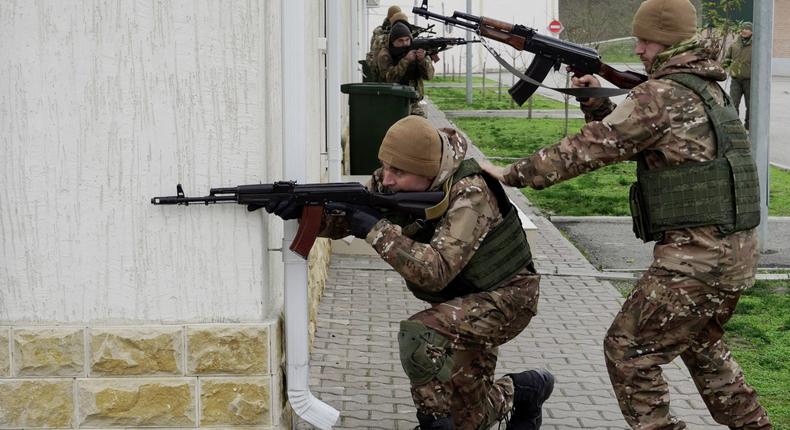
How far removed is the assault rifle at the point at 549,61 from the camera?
581 centimetres

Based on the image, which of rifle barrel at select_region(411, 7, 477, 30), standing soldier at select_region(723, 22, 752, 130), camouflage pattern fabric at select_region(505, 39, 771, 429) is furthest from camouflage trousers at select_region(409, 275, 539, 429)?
standing soldier at select_region(723, 22, 752, 130)

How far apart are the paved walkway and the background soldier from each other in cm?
503

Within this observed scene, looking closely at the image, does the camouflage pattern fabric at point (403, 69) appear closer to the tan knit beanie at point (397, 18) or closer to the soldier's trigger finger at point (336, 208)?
the tan knit beanie at point (397, 18)

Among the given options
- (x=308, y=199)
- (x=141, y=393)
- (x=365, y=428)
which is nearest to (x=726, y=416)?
(x=365, y=428)

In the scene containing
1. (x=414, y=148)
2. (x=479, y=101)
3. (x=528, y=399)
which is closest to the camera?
(x=414, y=148)

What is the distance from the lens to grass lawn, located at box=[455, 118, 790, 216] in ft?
41.9

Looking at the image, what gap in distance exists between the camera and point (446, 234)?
15.3ft

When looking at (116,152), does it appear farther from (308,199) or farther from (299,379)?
(299,379)

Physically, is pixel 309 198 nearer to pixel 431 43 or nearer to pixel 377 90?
pixel 377 90

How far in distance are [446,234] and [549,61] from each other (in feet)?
7.21

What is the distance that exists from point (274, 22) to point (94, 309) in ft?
4.32

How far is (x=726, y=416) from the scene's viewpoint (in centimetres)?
503

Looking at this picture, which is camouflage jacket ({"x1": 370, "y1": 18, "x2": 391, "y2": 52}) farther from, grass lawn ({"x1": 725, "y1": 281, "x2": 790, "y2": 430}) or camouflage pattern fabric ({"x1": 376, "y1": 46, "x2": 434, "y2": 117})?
grass lawn ({"x1": 725, "y1": 281, "x2": 790, "y2": 430})

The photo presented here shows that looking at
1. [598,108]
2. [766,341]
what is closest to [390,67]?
[766,341]
